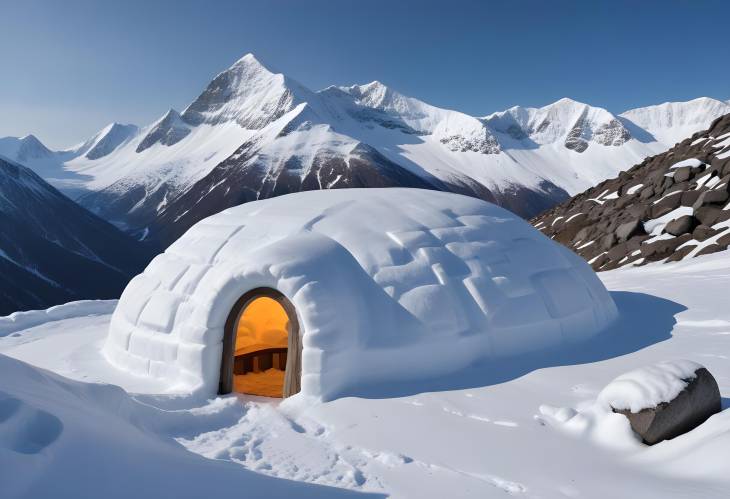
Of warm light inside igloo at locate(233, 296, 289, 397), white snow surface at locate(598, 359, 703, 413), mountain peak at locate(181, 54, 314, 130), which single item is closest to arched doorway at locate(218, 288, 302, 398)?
warm light inside igloo at locate(233, 296, 289, 397)

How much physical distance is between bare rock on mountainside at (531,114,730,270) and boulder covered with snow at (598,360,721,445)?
32.4 ft

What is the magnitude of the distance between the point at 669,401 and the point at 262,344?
5590 mm

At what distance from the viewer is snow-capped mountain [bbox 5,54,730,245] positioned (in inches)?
3674

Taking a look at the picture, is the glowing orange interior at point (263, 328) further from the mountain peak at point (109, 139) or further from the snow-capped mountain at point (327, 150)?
the mountain peak at point (109, 139)

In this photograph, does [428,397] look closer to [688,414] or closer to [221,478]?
[688,414]

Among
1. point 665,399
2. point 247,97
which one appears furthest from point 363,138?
point 665,399

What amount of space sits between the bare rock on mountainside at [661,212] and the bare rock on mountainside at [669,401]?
9.87 metres

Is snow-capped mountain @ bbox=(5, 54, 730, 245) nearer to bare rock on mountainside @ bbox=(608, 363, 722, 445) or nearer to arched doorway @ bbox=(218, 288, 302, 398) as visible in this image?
arched doorway @ bbox=(218, 288, 302, 398)

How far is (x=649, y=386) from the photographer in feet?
12.2

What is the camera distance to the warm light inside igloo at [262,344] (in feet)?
23.4

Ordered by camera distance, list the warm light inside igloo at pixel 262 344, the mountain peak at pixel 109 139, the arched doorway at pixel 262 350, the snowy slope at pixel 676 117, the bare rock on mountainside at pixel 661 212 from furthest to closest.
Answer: the mountain peak at pixel 109 139
the snowy slope at pixel 676 117
the bare rock on mountainside at pixel 661 212
the warm light inside igloo at pixel 262 344
the arched doorway at pixel 262 350

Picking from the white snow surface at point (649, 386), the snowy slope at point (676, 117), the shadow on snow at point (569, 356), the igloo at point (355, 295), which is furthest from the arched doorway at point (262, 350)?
the snowy slope at point (676, 117)

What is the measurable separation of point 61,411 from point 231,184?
92.4 m

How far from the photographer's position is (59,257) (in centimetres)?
5856
